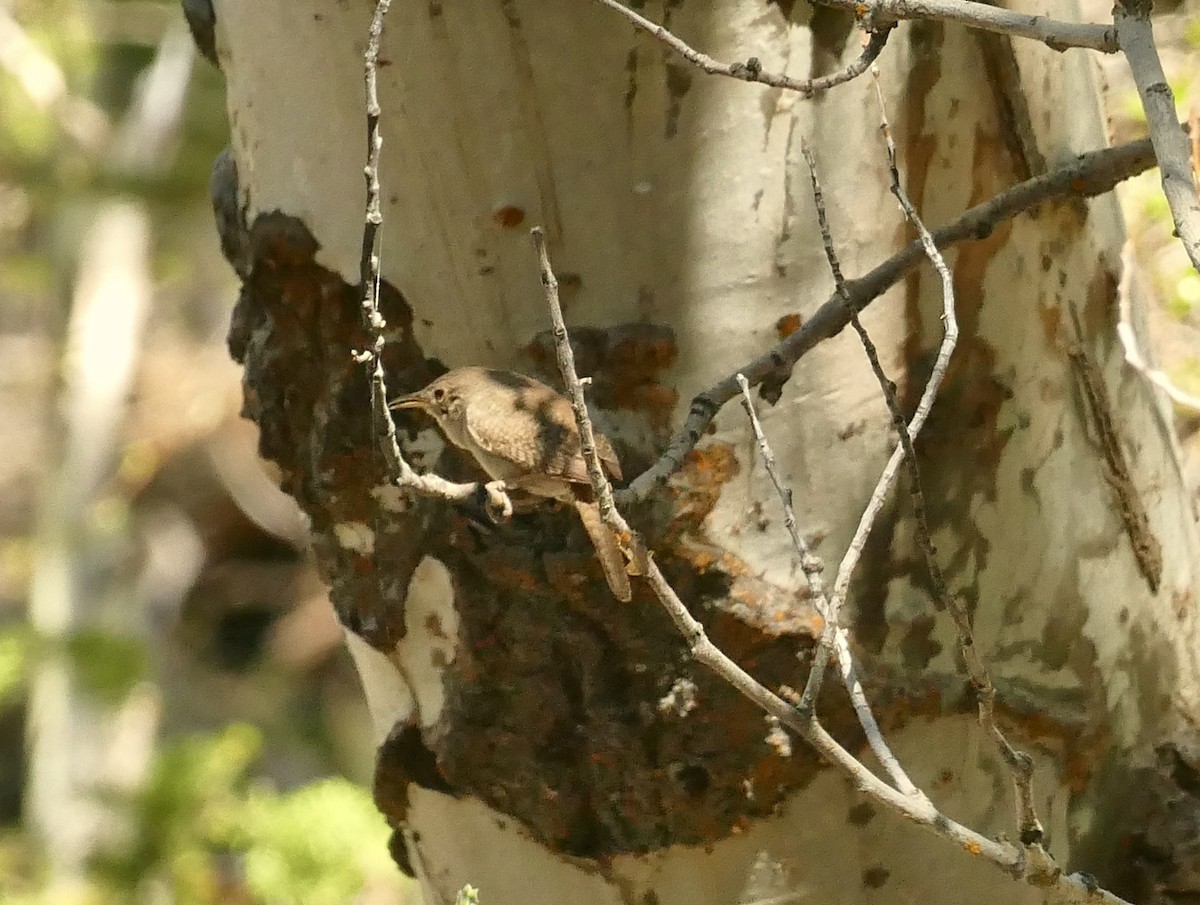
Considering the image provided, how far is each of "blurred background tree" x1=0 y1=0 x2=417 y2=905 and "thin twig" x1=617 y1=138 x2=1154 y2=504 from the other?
0.46 m

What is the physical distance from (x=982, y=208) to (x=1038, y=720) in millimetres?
356

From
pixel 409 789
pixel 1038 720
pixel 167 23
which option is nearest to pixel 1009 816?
pixel 1038 720

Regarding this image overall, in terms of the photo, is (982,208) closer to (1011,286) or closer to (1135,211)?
(1011,286)

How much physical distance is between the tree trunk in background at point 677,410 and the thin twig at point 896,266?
35 millimetres

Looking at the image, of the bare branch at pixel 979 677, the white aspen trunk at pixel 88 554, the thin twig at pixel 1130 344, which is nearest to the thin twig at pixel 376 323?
the bare branch at pixel 979 677

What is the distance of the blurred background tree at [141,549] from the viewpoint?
2.10 metres

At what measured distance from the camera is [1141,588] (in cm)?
94

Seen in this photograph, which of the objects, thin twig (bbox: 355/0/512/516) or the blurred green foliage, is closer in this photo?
thin twig (bbox: 355/0/512/516)

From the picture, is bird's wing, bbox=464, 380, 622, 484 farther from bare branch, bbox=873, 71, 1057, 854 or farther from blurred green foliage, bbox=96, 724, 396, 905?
blurred green foliage, bbox=96, 724, 396, 905

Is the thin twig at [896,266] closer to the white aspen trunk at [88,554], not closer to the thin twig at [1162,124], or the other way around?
the thin twig at [1162,124]

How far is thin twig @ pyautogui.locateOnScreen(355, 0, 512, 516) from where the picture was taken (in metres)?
0.61

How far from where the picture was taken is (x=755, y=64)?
2.20 ft

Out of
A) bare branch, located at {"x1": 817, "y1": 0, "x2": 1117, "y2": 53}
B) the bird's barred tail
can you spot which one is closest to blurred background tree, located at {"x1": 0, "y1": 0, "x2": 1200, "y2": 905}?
the bird's barred tail

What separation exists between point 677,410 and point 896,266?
163 millimetres
